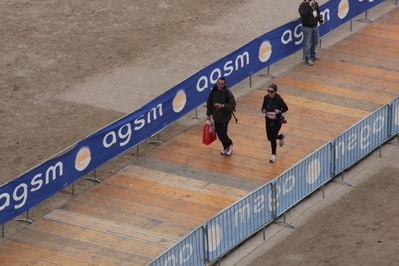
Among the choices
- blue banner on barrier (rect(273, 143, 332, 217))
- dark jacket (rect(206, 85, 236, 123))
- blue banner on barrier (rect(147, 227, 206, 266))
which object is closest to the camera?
blue banner on barrier (rect(147, 227, 206, 266))

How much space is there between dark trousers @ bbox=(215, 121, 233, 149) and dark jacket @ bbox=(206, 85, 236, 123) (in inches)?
5.2

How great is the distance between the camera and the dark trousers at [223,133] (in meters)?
20.9

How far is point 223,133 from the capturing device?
68.8ft

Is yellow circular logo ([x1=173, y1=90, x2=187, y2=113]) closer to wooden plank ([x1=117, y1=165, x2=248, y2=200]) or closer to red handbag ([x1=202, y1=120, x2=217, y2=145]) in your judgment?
red handbag ([x1=202, y1=120, x2=217, y2=145])

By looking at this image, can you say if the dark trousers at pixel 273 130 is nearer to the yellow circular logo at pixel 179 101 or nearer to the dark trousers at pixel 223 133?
the dark trousers at pixel 223 133

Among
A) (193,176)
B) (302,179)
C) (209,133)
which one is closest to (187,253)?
(302,179)

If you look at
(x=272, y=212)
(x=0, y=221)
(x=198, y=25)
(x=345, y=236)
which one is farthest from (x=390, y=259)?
(x=198, y=25)

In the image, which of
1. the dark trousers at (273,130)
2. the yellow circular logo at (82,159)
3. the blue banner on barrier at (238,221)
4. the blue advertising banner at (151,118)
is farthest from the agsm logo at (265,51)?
the blue banner on barrier at (238,221)

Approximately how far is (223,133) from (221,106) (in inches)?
31.7

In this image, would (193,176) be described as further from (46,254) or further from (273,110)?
(46,254)

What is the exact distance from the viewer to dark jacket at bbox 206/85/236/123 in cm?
2050

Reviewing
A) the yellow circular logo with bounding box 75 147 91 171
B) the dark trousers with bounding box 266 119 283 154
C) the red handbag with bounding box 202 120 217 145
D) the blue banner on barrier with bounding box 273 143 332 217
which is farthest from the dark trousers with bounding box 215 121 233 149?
the yellow circular logo with bounding box 75 147 91 171

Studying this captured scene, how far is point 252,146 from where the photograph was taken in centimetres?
2195

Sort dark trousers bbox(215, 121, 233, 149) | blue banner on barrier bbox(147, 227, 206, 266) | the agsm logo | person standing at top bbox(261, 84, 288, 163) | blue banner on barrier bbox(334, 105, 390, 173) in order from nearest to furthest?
blue banner on barrier bbox(147, 227, 206, 266) → blue banner on barrier bbox(334, 105, 390, 173) → person standing at top bbox(261, 84, 288, 163) → dark trousers bbox(215, 121, 233, 149) → the agsm logo
